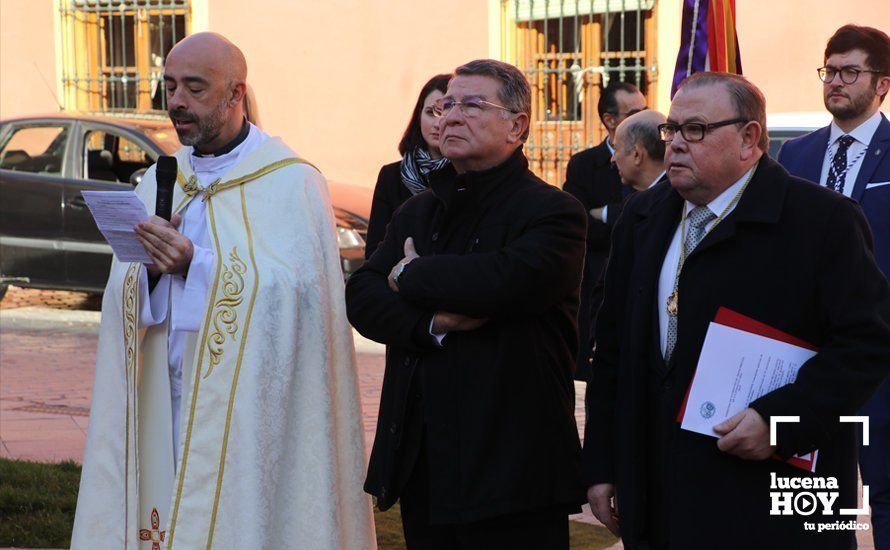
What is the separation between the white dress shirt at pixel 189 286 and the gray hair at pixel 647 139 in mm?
1570

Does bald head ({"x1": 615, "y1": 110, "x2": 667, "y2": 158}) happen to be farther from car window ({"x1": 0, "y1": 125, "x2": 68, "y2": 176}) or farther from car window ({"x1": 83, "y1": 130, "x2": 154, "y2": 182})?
car window ({"x1": 0, "y1": 125, "x2": 68, "y2": 176})

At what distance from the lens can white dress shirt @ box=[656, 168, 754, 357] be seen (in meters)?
3.57

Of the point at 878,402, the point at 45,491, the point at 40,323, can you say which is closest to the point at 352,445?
the point at 878,402

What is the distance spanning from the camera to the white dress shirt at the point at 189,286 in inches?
174

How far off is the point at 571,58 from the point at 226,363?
10.2 meters

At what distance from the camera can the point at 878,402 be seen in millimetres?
5383

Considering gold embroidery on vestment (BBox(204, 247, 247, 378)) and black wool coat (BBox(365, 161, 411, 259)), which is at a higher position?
black wool coat (BBox(365, 161, 411, 259))

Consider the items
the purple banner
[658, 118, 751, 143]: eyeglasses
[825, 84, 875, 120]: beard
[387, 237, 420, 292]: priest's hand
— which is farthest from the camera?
[825, 84, 875, 120]: beard

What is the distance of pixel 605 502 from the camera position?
379 cm

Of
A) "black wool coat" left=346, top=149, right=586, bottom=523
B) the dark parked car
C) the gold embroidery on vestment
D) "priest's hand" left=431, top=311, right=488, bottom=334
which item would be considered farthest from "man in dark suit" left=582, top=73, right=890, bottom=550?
the dark parked car

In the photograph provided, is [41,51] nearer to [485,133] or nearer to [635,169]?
[635,169]

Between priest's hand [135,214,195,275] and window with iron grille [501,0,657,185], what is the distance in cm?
974

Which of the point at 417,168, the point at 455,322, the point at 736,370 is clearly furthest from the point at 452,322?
the point at 417,168

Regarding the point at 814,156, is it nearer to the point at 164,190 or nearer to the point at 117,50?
the point at 164,190
